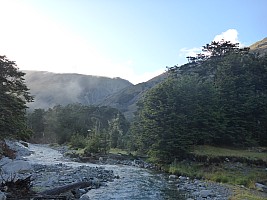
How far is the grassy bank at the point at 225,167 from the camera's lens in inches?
1255

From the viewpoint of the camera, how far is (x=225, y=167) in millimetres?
36719

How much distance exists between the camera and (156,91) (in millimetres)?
48812

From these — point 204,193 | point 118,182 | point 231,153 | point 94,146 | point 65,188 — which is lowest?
point 118,182

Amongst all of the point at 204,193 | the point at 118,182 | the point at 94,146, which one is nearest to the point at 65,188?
the point at 118,182

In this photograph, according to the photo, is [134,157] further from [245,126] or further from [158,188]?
[158,188]

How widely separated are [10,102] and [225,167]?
972 inches

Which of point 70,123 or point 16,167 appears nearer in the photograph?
point 16,167

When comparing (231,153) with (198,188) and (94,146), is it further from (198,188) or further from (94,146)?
(94,146)

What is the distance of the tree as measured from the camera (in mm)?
22219

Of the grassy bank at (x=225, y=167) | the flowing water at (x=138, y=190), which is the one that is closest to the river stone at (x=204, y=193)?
the flowing water at (x=138, y=190)

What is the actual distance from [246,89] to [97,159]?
27657 mm

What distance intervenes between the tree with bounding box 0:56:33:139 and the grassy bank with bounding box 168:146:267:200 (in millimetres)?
19513

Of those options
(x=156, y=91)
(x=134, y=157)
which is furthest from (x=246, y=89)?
(x=134, y=157)

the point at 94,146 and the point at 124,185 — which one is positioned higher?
the point at 94,146
